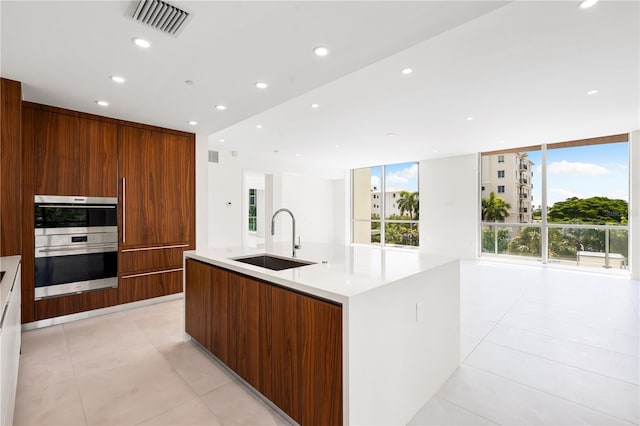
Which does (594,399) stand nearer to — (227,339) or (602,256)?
(227,339)

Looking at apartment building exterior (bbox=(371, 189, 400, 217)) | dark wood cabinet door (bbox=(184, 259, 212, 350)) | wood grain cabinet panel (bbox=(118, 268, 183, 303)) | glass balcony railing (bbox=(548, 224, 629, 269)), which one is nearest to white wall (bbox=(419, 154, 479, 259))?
apartment building exterior (bbox=(371, 189, 400, 217))

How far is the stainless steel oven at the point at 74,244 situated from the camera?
318 centimetres

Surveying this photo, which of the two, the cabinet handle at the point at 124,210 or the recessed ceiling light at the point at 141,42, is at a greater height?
the recessed ceiling light at the point at 141,42

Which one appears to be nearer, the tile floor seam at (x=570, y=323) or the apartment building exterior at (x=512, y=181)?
the tile floor seam at (x=570, y=323)

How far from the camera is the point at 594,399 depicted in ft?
6.32

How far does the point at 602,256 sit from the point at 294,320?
282 inches

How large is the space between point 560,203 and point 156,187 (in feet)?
25.3

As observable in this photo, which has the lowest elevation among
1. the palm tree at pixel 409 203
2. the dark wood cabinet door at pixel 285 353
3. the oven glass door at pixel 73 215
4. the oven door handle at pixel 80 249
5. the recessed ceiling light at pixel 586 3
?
the dark wood cabinet door at pixel 285 353

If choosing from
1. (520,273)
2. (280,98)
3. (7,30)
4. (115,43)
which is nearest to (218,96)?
(280,98)

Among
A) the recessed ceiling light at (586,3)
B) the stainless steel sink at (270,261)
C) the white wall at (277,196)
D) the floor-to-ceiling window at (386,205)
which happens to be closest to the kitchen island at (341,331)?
the stainless steel sink at (270,261)

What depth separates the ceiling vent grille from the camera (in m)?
1.69

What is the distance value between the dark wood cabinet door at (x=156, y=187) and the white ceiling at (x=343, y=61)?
0.31 metres

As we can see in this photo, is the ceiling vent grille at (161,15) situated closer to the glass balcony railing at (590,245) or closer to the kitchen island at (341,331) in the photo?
the kitchen island at (341,331)

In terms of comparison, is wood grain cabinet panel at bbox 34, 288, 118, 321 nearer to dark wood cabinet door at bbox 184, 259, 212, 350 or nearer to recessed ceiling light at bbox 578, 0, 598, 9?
dark wood cabinet door at bbox 184, 259, 212, 350
